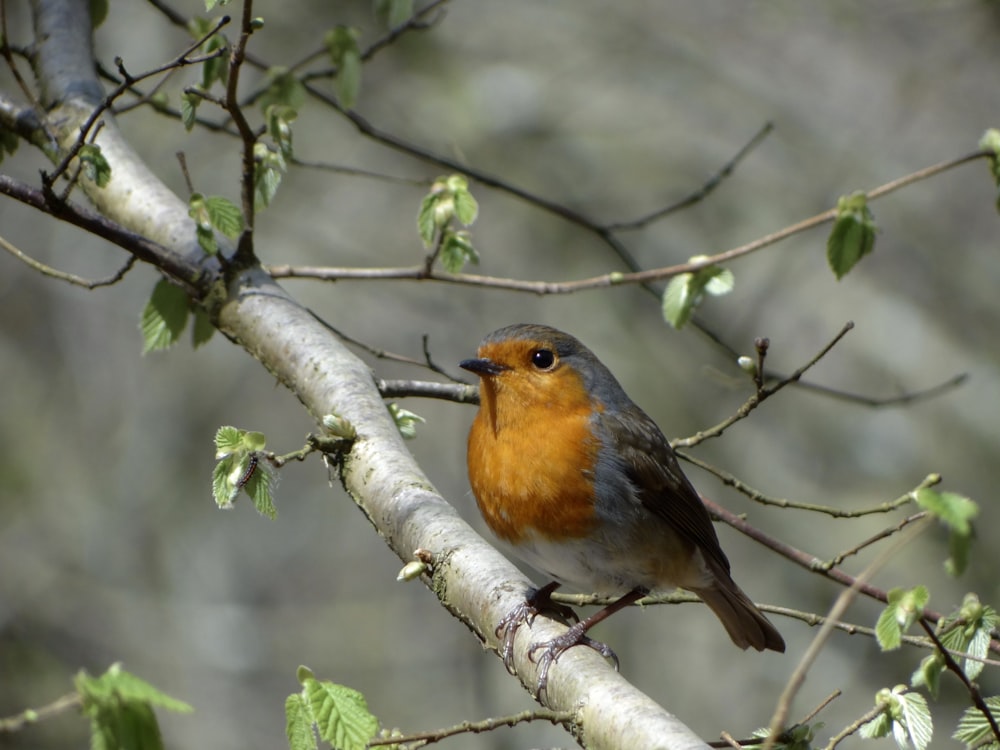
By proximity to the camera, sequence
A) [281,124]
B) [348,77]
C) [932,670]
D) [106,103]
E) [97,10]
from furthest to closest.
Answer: [97,10] → [348,77] → [281,124] → [106,103] → [932,670]

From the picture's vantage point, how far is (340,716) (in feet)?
5.79

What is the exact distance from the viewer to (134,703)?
148cm

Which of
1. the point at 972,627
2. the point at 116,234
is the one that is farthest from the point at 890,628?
the point at 116,234

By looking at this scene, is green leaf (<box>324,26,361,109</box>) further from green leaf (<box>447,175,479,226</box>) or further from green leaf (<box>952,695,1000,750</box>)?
green leaf (<box>952,695,1000,750</box>)

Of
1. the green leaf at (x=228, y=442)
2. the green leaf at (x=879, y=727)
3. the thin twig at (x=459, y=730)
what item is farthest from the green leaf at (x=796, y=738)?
the green leaf at (x=228, y=442)

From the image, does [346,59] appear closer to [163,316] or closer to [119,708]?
[163,316]

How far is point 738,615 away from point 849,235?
1.78 m

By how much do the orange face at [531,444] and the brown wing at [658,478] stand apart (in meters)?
0.13

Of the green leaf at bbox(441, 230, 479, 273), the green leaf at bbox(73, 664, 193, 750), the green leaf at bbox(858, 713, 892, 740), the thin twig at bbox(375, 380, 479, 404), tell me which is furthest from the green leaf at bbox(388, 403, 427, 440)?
the green leaf at bbox(73, 664, 193, 750)

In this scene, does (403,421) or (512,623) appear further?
(403,421)

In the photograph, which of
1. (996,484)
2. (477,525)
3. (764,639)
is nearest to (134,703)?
(764,639)

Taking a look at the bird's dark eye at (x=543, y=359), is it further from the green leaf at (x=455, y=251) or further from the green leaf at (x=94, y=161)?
the green leaf at (x=94, y=161)

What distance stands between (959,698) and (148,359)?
6.16 m

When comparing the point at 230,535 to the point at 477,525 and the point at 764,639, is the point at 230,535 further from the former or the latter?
the point at 764,639
